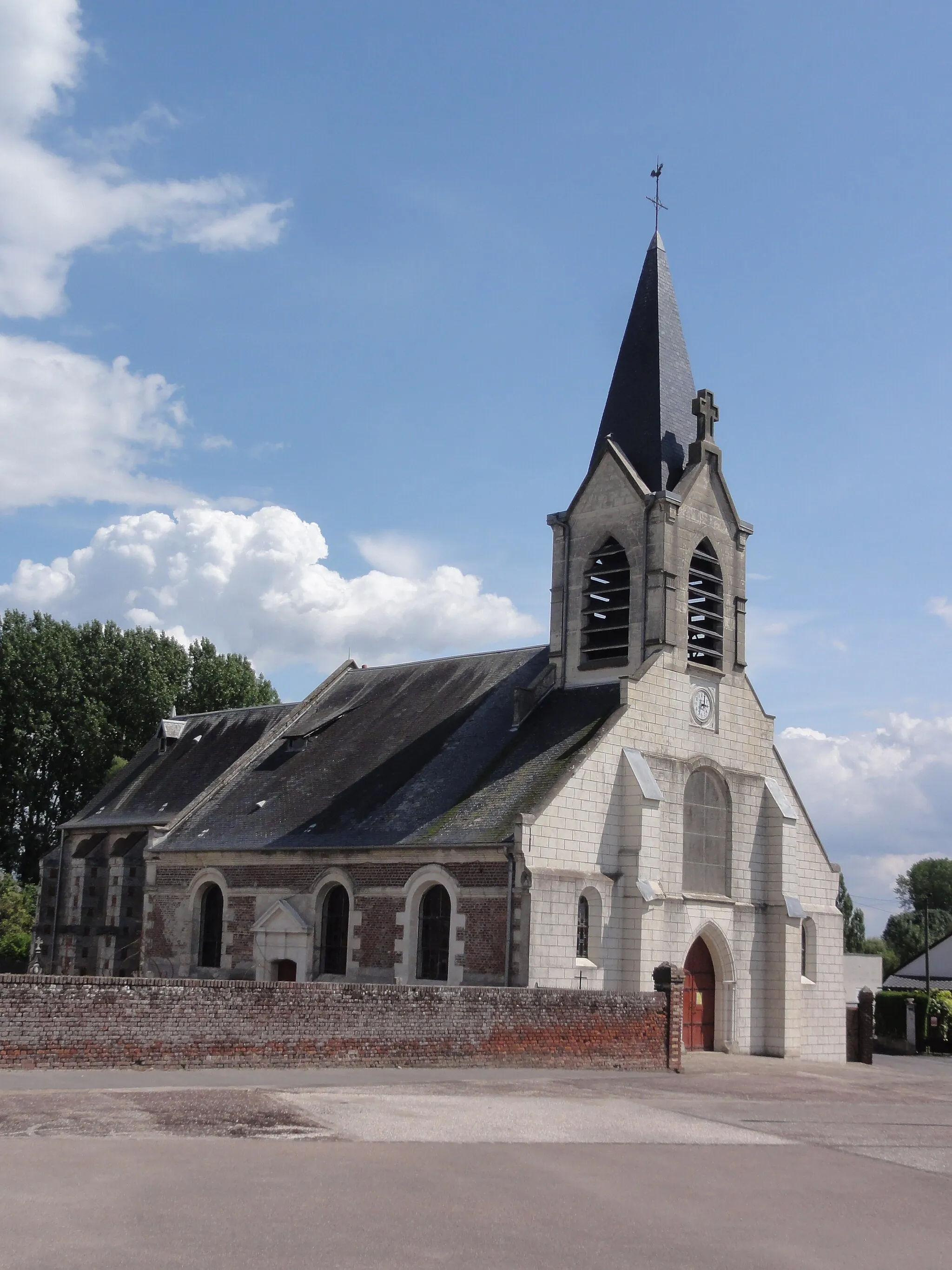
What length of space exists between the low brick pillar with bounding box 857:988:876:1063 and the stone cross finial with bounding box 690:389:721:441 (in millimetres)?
14422

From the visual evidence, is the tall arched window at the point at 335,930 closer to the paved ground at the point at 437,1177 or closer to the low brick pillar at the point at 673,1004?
the low brick pillar at the point at 673,1004

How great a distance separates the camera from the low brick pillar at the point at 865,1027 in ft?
106

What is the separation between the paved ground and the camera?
28.6 feet

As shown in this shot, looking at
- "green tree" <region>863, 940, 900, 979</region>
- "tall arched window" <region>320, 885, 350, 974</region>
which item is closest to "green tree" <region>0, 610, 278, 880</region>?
"tall arched window" <region>320, 885, 350, 974</region>

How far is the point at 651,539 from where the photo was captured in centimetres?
3067

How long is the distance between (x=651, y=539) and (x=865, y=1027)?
525 inches

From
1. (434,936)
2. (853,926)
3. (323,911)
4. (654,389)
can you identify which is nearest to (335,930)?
(323,911)

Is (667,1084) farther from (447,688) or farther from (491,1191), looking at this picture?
(447,688)

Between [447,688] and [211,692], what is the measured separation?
2425 cm

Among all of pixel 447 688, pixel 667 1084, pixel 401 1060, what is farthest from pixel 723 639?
pixel 401 1060

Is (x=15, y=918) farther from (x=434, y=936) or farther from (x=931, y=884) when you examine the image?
(x=931, y=884)

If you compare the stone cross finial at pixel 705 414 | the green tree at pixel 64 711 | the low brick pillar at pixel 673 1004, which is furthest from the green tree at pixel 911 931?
the low brick pillar at pixel 673 1004

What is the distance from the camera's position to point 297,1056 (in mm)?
18688

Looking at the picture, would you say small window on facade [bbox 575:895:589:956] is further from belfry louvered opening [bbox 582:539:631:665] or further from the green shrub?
the green shrub
